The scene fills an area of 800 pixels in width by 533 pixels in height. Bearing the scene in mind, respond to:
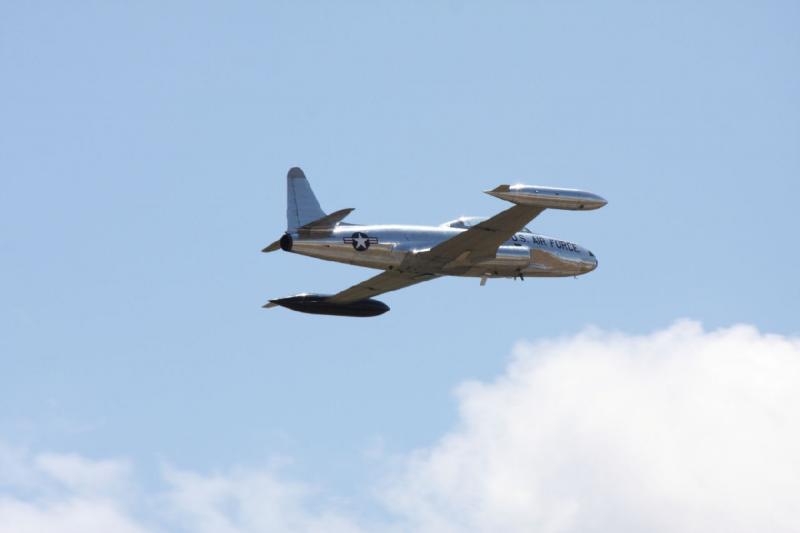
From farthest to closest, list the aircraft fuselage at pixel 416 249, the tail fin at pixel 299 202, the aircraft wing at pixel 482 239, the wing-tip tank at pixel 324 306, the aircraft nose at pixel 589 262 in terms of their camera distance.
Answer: the aircraft nose at pixel 589 262 < the wing-tip tank at pixel 324 306 < the tail fin at pixel 299 202 < the aircraft fuselage at pixel 416 249 < the aircraft wing at pixel 482 239

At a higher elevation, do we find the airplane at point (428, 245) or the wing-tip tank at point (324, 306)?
the airplane at point (428, 245)

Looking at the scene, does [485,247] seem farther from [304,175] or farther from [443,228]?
[304,175]

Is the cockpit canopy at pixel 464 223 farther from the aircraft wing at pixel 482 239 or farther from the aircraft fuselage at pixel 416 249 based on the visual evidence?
the aircraft wing at pixel 482 239

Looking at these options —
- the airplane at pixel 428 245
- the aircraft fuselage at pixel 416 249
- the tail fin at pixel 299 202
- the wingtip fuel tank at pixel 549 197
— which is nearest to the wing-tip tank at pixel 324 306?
the airplane at pixel 428 245

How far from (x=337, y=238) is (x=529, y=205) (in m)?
Answer: 8.08

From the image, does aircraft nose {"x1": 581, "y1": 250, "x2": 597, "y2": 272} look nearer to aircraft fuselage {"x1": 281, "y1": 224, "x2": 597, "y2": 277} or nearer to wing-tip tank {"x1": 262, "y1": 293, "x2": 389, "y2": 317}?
aircraft fuselage {"x1": 281, "y1": 224, "x2": 597, "y2": 277}

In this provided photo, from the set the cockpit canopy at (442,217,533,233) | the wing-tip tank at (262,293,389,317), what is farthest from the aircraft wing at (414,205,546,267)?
the wing-tip tank at (262,293,389,317)

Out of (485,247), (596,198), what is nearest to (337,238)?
(485,247)

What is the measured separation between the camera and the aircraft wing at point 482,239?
63312 millimetres

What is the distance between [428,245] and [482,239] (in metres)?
2.39

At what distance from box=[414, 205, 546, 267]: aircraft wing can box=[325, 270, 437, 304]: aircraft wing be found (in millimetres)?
1919

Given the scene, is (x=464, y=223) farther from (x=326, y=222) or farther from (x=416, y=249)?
(x=326, y=222)

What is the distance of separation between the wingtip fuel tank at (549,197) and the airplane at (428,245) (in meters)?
0.04

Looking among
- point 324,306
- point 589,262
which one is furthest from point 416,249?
point 589,262
